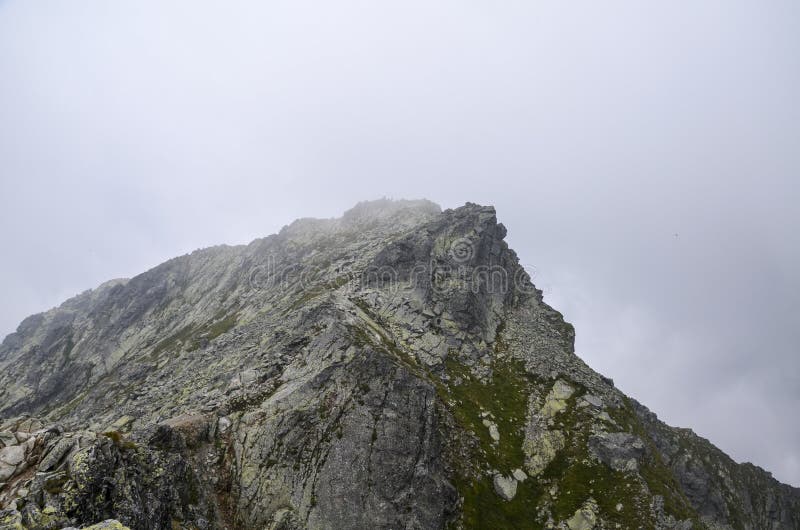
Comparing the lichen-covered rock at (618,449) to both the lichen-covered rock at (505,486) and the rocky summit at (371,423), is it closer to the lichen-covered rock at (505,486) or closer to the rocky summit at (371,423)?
the rocky summit at (371,423)

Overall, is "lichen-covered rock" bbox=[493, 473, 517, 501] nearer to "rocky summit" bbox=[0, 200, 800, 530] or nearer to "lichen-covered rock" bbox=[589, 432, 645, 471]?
"rocky summit" bbox=[0, 200, 800, 530]

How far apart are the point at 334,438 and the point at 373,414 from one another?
4.24 m

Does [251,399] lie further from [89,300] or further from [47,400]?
[89,300]

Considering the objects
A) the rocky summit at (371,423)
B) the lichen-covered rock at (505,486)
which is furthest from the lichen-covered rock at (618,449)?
the lichen-covered rock at (505,486)

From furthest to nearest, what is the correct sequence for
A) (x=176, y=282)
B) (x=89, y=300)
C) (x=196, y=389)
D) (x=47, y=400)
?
(x=89, y=300)
(x=176, y=282)
(x=47, y=400)
(x=196, y=389)

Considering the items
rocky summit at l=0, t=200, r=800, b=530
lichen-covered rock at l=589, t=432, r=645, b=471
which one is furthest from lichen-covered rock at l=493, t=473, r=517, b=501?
lichen-covered rock at l=589, t=432, r=645, b=471

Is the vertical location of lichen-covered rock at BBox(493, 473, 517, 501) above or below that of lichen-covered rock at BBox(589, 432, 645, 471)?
below

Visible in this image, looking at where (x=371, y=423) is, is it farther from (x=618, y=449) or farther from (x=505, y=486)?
(x=618, y=449)

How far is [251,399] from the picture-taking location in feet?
128

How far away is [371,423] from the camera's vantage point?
3666 cm

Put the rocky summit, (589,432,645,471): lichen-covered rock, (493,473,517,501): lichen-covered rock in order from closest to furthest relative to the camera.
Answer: the rocky summit < (493,473,517,501): lichen-covered rock < (589,432,645,471): lichen-covered rock

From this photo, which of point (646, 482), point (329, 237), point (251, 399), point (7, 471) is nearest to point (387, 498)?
point (251, 399)

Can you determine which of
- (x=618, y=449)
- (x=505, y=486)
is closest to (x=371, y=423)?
(x=505, y=486)

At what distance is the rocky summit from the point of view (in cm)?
2598
